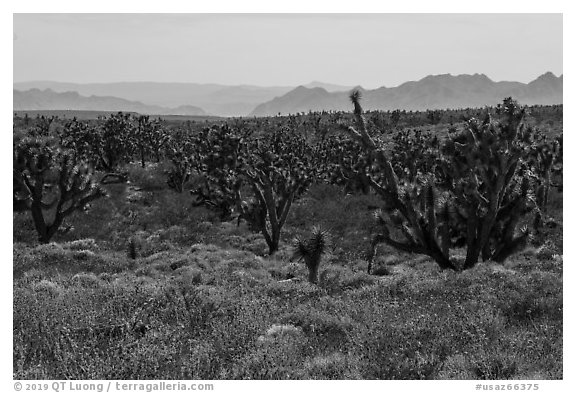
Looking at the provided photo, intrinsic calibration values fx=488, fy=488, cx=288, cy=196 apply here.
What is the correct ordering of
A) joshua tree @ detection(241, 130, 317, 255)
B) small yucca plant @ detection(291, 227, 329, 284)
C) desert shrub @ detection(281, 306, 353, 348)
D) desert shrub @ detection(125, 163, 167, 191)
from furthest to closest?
desert shrub @ detection(125, 163, 167, 191) → joshua tree @ detection(241, 130, 317, 255) → small yucca plant @ detection(291, 227, 329, 284) → desert shrub @ detection(281, 306, 353, 348)

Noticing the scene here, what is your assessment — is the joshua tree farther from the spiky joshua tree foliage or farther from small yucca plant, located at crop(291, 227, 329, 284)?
the spiky joshua tree foliage

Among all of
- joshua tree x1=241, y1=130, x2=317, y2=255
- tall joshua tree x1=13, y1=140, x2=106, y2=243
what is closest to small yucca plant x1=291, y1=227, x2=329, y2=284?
joshua tree x1=241, y1=130, x2=317, y2=255

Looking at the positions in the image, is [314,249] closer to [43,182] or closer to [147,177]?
[43,182]

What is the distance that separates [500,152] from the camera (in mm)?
13219

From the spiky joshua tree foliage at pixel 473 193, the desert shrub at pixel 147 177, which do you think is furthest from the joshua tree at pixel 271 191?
the desert shrub at pixel 147 177

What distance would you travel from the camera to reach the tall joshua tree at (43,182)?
22.5m

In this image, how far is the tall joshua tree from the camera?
22.5m

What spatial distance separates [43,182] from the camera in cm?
2305

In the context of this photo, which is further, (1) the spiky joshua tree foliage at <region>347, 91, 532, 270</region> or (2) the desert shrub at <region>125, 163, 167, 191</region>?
(2) the desert shrub at <region>125, 163, 167, 191</region>

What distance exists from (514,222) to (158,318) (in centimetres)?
1005

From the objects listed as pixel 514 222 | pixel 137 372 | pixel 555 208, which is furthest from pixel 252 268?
pixel 555 208

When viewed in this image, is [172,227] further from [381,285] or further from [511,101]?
[511,101]

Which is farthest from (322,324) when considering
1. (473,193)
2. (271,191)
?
(271,191)

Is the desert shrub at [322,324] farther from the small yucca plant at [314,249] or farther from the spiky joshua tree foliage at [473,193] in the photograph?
the spiky joshua tree foliage at [473,193]
